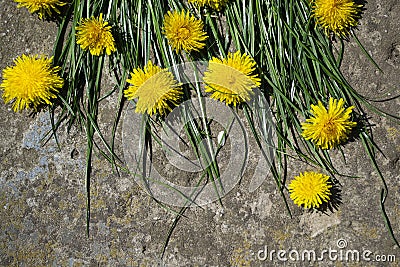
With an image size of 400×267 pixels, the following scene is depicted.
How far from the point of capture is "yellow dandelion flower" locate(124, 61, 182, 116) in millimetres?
1304

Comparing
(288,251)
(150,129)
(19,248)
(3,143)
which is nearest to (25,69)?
(3,143)

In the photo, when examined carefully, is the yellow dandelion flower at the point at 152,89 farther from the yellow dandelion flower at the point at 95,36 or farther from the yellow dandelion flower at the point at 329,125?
the yellow dandelion flower at the point at 329,125

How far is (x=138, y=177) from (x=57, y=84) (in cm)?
33

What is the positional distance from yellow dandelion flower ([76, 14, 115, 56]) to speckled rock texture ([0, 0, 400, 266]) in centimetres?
12

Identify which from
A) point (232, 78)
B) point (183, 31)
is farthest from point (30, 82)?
point (232, 78)

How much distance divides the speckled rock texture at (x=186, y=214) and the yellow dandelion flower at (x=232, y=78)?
0.22m

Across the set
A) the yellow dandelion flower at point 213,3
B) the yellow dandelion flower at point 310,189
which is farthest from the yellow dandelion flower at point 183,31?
the yellow dandelion flower at point 310,189

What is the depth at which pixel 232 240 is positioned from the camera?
1.36m

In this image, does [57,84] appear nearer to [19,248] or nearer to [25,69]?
[25,69]

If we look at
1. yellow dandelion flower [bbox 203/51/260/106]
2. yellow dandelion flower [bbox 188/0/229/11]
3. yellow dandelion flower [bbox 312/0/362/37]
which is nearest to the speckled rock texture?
yellow dandelion flower [bbox 312/0/362/37]

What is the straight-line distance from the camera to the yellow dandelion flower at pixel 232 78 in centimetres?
130

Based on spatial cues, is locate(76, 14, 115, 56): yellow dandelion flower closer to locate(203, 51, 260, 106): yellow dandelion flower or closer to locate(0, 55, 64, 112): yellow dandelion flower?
locate(0, 55, 64, 112): yellow dandelion flower

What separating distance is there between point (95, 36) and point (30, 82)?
0.21 metres

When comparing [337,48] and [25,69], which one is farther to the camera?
[337,48]
